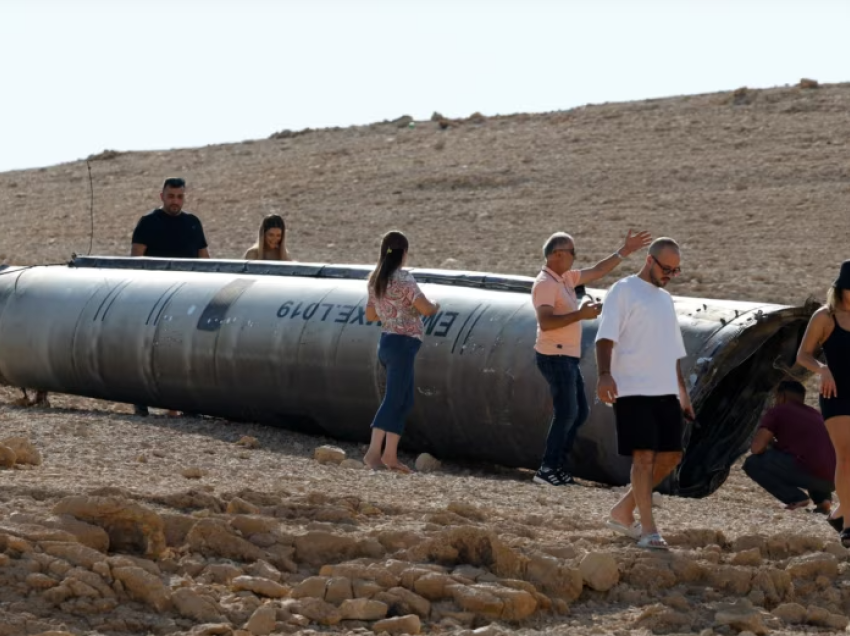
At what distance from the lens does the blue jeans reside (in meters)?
9.83

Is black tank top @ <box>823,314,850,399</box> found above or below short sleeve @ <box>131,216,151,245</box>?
below

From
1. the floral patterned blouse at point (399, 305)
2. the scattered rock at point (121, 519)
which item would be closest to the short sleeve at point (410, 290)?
the floral patterned blouse at point (399, 305)

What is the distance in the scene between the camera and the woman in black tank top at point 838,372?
25.8 ft

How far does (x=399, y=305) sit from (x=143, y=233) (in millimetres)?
4002

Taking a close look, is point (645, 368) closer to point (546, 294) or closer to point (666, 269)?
point (666, 269)

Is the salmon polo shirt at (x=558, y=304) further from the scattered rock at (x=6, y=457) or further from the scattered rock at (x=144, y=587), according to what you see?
the scattered rock at (x=144, y=587)

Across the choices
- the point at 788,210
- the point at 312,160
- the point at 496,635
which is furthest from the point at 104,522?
the point at 312,160

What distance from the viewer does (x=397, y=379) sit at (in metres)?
9.87

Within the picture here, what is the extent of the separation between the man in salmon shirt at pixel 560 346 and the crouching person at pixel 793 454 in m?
1.11

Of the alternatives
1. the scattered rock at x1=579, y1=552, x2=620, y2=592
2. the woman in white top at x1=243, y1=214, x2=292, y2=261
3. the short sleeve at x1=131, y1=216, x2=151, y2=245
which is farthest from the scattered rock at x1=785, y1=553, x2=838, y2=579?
the short sleeve at x1=131, y1=216, x2=151, y2=245

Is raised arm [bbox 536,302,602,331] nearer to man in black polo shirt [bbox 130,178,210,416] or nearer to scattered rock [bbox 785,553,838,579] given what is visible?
scattered rock [bbox 785,553,838,579]

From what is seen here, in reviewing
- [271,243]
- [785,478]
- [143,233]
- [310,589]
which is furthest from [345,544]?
[143,233]

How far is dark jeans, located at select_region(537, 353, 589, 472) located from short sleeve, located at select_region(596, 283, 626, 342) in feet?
6.80

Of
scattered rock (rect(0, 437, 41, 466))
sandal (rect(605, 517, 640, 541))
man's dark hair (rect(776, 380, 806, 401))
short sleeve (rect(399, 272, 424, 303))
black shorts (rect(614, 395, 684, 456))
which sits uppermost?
short sleeve (rect(399, 272, 424, 303))
